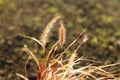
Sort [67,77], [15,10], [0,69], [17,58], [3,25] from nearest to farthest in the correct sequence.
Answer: [67,77] → [0,69] → [17,58] → [3,25] → [15,10]

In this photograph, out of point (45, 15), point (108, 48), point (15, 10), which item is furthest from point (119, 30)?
point (15, 10)

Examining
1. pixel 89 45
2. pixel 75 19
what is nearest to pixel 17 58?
pixel 89 45

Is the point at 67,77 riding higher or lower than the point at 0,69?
lower

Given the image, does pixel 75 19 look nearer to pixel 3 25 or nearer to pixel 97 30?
pixel 97 30

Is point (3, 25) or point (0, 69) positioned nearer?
point (0, 69)

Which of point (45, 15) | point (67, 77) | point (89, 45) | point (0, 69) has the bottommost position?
point (67, 77)

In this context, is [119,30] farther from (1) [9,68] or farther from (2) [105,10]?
(1) [9,68]

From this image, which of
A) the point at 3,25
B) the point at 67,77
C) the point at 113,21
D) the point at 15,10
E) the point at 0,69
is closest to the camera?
the point at 67,77
